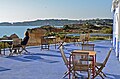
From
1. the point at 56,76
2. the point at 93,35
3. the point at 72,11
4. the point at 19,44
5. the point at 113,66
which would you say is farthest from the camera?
the point at 72,11

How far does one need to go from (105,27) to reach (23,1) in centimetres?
762

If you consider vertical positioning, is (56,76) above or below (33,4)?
below

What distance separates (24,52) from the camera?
38.4 ft

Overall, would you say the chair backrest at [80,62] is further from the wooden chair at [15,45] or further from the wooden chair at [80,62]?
the wooden chair at [15,45]

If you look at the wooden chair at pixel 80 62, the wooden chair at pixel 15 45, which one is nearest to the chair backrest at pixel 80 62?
the wooden chair at pixel 80 62

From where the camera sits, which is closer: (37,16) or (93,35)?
(93,35)

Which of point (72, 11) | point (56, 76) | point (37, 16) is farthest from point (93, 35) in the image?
point (56, 76)

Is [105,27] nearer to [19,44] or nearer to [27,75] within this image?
[19,44]

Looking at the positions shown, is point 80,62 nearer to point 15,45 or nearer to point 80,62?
point 80,62

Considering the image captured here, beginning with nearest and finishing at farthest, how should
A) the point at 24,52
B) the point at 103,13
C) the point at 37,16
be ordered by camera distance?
1. the point at 24,52
2. the point at 103,13
3. the point at 37,16

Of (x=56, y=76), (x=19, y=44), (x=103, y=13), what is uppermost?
(x=103, y=13)

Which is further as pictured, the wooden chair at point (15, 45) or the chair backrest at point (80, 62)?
the wooden chair at point (15, 45)

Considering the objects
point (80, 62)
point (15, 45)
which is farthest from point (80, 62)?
point (15, 45)

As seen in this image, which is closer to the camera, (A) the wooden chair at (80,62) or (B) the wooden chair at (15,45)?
(A) the wooden chair at (80,62)
